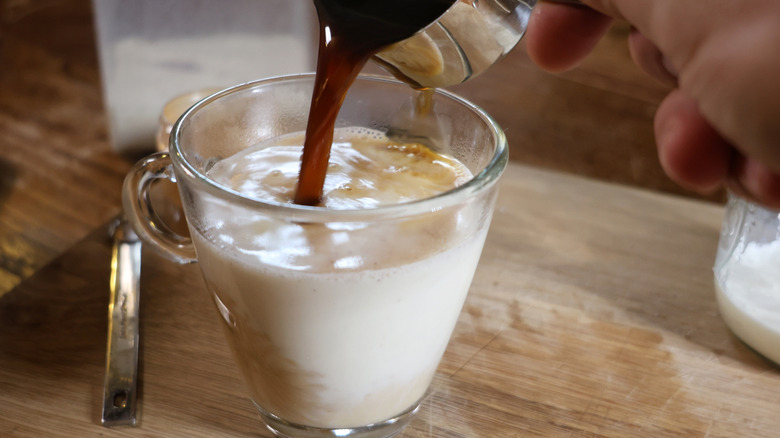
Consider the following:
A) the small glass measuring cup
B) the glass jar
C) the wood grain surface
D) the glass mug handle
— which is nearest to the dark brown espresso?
the small glass measuring cup

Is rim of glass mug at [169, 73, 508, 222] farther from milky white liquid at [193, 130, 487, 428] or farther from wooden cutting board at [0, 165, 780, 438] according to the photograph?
wooden cutting board at [0, 165, 780, 438]

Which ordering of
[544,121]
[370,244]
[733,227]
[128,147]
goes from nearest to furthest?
[370,244] → [733,227] → [128,147] → [544,121]

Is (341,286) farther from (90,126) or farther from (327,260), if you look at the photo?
(90,126)

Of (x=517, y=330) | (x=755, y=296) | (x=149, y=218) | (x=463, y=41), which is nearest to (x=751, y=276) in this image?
(x=755, y=296)

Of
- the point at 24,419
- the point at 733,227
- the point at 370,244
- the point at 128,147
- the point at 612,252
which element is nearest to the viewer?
the point at 370,244

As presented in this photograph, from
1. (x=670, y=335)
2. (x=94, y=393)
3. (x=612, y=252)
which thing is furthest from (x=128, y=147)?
(x=670, y=335)

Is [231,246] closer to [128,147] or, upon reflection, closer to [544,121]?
[128,147]
